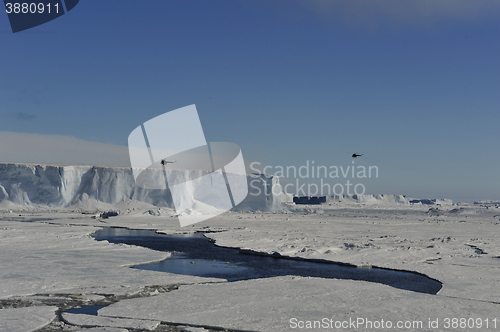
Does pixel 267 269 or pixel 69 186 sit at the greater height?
Answer: pixel 69 186

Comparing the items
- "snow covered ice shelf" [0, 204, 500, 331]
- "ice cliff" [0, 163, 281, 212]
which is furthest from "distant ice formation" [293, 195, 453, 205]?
"snow covered ice shelf" [0, 204, 500, 331]

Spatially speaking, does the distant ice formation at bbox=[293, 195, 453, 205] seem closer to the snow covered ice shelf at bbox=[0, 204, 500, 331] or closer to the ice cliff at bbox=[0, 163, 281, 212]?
the ice cliff at bbox=[0, 163, 281, 212]

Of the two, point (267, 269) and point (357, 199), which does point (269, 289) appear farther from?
point (357, 199)

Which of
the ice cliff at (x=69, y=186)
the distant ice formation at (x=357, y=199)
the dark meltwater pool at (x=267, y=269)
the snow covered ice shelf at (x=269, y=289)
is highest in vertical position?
the ice cliff at (x=69, y=186)

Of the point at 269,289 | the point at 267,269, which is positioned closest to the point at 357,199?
the point at 267,269

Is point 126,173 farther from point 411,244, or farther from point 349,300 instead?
point 349,300

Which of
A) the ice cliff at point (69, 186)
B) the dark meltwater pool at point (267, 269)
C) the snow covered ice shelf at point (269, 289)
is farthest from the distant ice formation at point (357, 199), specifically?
the dark meltwater pool at point (267, 269)

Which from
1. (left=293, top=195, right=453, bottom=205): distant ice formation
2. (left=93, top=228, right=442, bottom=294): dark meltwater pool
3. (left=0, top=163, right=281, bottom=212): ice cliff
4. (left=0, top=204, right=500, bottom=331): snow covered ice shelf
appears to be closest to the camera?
(left=0, top=204, right=500, bottom=331): snow covered ice shelf

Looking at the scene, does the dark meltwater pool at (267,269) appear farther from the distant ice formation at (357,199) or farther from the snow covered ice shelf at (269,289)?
the distant ice formation at (357,199)
